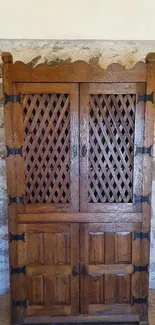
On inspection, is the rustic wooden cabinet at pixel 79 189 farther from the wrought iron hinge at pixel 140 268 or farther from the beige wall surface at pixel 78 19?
the beige wall surface at pixel 78 19

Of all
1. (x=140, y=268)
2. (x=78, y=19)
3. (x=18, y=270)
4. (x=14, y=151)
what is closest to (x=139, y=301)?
(x=140, y=268)

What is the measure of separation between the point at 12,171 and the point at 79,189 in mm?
468

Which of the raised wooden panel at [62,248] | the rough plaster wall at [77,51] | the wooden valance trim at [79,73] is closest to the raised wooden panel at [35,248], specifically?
the raised wooden panel at [62,248]

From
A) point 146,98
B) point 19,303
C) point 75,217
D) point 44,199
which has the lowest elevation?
point 19,303

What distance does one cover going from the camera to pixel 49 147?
2088mm

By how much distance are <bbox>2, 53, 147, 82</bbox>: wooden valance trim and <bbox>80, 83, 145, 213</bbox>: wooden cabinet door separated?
5 centimetres

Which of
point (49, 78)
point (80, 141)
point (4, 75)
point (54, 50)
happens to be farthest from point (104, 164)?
point (54, 50)

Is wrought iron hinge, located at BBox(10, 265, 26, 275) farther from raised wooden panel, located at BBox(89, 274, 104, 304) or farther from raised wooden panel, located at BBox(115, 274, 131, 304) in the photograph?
raised wooden panel, located at BBox(115, 274, 131, 304)

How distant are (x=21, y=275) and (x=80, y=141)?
3.41 feet

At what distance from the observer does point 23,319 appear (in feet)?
7.43

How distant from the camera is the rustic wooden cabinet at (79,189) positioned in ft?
6.59

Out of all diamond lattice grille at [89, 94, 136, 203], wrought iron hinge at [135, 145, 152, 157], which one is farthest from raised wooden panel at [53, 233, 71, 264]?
wrought iron hinge at [135, 145, 152, 157]

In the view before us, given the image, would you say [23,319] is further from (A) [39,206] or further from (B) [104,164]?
(B) [104,164]

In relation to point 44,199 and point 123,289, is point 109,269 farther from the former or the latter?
point 44,199
